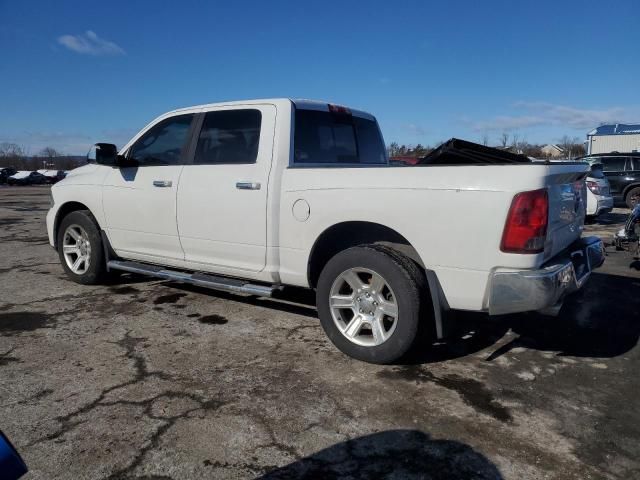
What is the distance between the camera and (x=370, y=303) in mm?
3662

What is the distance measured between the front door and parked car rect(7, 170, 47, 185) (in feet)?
149

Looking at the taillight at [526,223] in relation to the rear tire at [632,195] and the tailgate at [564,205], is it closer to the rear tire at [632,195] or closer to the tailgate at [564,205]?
the tailgate at [564,205]

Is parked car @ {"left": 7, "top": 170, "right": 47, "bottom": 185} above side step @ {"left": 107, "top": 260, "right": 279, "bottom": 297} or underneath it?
above

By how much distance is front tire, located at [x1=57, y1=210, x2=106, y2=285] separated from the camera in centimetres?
551

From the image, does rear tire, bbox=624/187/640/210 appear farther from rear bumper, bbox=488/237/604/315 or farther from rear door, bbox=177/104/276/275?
rear door, bbox=177/104/276/275

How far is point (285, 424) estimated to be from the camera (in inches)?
111

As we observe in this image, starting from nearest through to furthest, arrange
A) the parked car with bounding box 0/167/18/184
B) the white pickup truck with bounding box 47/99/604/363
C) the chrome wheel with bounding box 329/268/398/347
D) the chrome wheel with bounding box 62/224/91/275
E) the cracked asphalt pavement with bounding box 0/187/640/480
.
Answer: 1. the cracked asphalt pavement with bounding box 0/187/640/480
2. the white pickup truck with bounding box 47/99/604/363
3. the chrome wheel with bounding box 329/268/398/347
4. the chrome wheel with bounding box 62/224/91/275
5. the parked car with bounding box 0/167/18/184

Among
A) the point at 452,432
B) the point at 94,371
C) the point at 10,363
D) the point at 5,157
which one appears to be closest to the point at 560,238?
the point at 452,432

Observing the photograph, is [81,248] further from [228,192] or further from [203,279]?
[228,192]

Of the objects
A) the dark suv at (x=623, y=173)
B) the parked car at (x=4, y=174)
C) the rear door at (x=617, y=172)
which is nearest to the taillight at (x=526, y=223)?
the dark suv at (x=623, y=173)

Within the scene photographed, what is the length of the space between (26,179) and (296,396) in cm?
4893

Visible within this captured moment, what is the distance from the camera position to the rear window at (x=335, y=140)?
4.38m

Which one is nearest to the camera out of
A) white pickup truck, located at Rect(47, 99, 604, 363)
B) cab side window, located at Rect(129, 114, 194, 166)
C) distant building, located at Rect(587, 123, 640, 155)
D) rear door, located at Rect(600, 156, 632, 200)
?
white pickup truck, located at Rect(47, 99, 604, 363)

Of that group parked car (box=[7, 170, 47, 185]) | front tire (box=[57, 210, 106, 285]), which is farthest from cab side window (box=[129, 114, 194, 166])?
parked car (box=[7, 170, 47, 185])
